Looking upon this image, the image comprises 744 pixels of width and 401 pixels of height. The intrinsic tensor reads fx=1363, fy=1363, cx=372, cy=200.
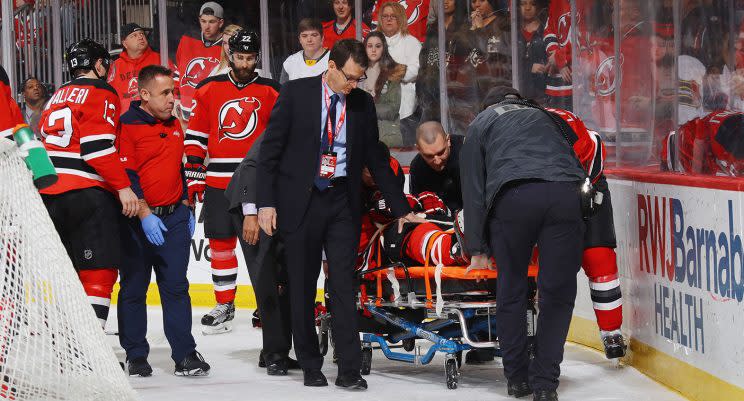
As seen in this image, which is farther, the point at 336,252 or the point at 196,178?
the point at 196,178

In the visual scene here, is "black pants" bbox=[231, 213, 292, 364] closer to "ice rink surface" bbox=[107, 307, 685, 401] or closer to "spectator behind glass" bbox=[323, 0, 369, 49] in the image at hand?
"ice rink surface" bbox=[107, 307, 685, 401]

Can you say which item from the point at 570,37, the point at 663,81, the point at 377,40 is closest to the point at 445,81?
the point at 377,40

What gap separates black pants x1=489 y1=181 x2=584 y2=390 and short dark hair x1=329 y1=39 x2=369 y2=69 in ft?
2.27

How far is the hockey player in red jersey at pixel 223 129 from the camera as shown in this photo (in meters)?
6.57

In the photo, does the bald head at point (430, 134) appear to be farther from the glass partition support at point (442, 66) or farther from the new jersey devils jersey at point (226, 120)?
the glass partition support at point (442, 66)

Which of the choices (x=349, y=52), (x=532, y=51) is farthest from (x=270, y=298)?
(x=532, y=51)

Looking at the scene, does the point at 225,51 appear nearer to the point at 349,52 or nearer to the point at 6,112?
the point at 6,112

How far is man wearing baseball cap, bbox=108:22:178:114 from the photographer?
887 centimetres

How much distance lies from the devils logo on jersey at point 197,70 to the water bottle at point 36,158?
17.6ft

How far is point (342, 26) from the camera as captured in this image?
871 cm

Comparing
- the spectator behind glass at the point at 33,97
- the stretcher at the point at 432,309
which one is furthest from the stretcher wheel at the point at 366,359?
the spectator behind glass at the point at 33,97

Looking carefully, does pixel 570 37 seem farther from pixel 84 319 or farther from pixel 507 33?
pixel 84 319

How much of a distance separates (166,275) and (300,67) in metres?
3.55

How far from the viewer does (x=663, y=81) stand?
5.57 m
